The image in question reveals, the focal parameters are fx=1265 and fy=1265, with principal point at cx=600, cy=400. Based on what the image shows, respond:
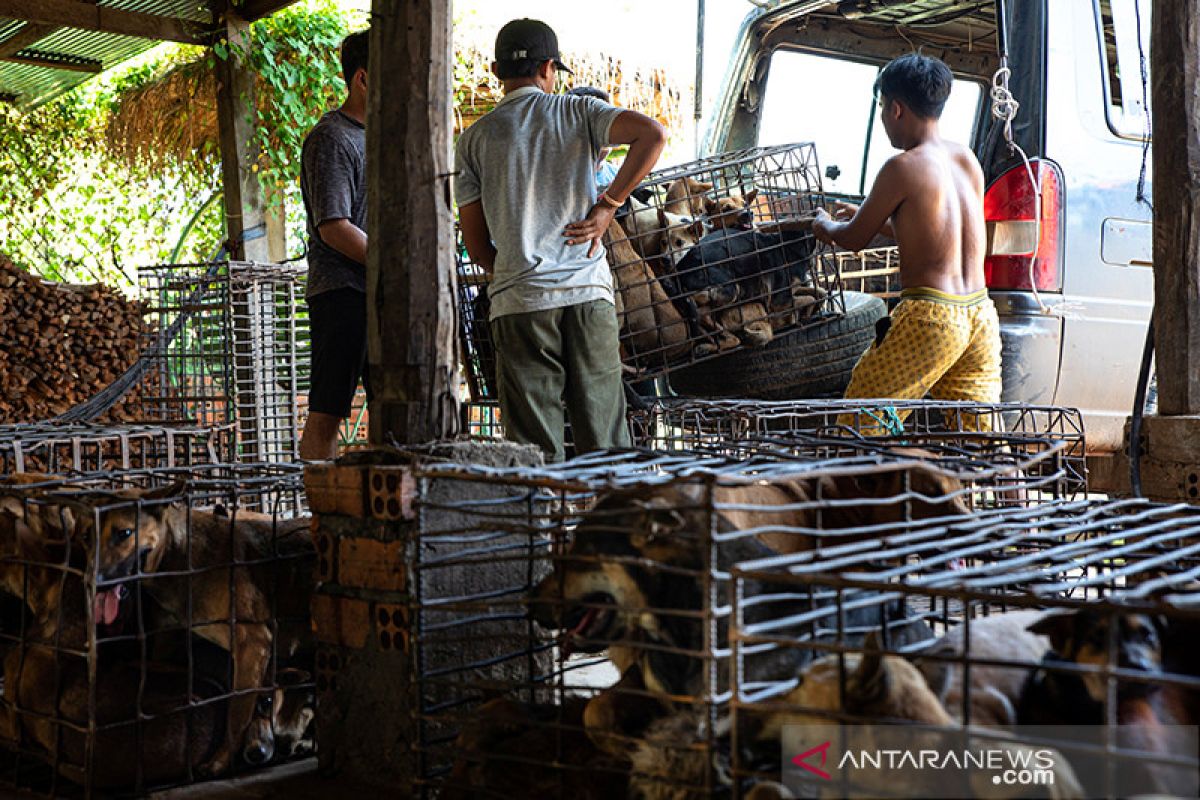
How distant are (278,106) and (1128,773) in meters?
7.49

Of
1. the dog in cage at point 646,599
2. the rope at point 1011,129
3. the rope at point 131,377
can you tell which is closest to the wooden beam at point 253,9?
the rope at point 131,377

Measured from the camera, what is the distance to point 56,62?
1045 centimetres

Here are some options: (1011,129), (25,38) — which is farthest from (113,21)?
(1011,129)

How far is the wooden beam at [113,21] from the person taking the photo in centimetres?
775

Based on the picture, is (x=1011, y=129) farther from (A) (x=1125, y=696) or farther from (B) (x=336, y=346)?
(A) (x=1125, y=696)

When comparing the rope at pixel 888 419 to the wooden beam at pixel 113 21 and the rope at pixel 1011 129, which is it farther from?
the wooden beam at pixel 113 21

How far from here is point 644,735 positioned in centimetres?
210

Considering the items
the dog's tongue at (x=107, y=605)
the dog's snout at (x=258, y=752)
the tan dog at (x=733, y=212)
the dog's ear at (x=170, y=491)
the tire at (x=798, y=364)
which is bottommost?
the dog's snout at (x=258, y=752)

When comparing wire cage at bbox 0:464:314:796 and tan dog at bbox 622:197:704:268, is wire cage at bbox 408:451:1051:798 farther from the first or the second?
tan dog at bbox 622:197:704:268

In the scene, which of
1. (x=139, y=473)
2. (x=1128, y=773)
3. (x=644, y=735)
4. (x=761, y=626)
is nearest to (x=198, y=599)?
(x=139, y=473)

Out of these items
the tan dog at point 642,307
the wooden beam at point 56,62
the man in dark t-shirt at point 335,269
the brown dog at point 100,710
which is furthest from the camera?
the wooden beam at point 56,62

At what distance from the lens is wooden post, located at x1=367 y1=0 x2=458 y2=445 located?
299 cm

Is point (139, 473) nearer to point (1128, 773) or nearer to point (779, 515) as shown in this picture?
point (779, 515)

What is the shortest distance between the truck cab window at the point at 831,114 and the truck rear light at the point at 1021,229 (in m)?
1.58
